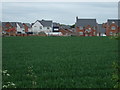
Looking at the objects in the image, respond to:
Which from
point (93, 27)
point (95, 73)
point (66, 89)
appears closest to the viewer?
point (66, 89)

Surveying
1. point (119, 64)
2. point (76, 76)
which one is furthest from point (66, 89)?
point (119, 64)

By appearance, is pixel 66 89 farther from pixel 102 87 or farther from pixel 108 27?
pixel 108 27

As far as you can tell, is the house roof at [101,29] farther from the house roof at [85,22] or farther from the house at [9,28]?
the house at [9,28]

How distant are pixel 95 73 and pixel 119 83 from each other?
599cm

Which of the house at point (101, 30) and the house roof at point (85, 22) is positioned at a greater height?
the house roof at point (85, 22)

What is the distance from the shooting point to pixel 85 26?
106 metres

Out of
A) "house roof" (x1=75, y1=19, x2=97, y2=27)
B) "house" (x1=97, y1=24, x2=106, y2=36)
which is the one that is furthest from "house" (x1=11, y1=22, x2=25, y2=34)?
"house" (x1=97, y1=24, x2=106, y2=36)

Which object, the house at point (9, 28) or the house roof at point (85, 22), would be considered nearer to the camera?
the house roof at point (85, 22)

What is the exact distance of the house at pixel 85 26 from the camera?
4168 inches

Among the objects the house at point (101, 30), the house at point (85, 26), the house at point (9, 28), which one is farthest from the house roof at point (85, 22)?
the house at point (9, 28)

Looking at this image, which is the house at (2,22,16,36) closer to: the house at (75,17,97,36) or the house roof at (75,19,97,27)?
the house at (75,17,97,36)

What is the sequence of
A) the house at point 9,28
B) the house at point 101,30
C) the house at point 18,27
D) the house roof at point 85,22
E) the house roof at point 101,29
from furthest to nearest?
1. the house at point 18,27
2. the house roof at point 101,29
3. the house at point 101,30
4. the house at point 9,28
5. the house roof at point 85,22

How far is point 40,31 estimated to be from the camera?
120188 millimetres

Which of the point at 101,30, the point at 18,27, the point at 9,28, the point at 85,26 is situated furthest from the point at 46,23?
the point at 101,30
